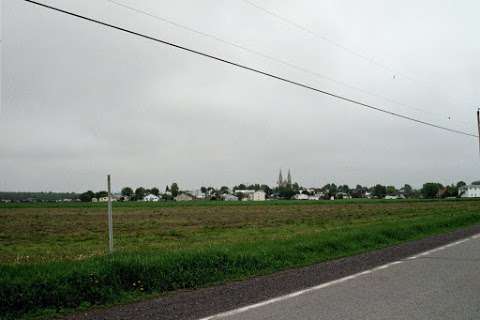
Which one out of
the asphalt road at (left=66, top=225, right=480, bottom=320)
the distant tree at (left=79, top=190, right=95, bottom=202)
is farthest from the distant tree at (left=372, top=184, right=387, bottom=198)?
the asphalt road at (left=66, top=225, right=480, bottom=320)

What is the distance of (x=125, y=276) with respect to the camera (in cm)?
764

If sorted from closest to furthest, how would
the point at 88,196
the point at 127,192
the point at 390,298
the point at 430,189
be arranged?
the point at 390,298
the point at 88,196
the point at 430,189
the point at 127,192

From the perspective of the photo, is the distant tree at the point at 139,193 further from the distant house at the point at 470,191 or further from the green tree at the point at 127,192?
the distant house at the point at 470,191

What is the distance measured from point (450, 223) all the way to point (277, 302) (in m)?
18.9

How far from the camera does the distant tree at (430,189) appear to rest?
15425cm

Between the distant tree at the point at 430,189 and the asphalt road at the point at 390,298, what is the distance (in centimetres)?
15859

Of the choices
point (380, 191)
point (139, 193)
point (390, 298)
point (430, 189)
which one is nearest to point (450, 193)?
point (430, 189)

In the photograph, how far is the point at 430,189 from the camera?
155 meters

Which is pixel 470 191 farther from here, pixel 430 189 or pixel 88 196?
pixel 88 196

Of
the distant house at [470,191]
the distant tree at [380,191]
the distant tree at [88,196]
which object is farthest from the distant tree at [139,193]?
the distant house at [470,191]

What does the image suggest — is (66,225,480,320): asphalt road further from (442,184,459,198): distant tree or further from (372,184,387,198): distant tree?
(372,184,387,198): distant tree

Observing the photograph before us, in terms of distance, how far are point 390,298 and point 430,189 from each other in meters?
163

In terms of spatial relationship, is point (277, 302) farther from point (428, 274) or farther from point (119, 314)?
point (428, 274)

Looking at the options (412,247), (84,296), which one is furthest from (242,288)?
→ (412,247)
